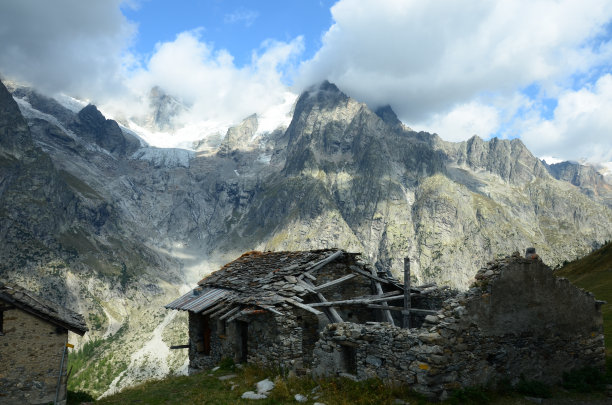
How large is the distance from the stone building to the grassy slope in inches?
283

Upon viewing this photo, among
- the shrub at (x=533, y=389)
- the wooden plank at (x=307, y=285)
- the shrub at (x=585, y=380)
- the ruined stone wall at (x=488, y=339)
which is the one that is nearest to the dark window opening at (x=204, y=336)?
the wooden plank at (x=307, y=285)

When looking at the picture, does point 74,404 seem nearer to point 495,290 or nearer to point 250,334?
point 250,334

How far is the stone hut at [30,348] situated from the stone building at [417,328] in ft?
23.9

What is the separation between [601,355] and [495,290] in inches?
259

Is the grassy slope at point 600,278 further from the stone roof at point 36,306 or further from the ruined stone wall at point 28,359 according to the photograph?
the ruined stone wall at point 28,359

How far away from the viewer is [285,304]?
61.6 feet

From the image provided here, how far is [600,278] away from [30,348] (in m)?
48.5

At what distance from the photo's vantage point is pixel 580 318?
1590 centimetres

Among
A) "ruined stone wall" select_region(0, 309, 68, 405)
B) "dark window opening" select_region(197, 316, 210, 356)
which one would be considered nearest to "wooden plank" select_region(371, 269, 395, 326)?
"dark window opening" select_region(197, 316, 210, 356)

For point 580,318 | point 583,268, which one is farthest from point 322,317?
point 583,268

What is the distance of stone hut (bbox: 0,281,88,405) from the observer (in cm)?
1731

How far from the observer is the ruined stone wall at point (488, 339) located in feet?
41.4

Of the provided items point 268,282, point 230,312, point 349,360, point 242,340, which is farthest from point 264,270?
point 349,360

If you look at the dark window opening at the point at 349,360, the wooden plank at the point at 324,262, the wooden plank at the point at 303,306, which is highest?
the wooden plank at the point at 324,262
